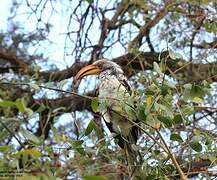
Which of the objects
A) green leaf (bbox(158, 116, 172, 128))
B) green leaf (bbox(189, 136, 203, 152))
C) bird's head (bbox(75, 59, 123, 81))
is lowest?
green leaf (bbox(189, 136, 203, 152))

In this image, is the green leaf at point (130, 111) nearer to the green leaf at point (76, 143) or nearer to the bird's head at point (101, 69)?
the green leaf at point (76, 143)

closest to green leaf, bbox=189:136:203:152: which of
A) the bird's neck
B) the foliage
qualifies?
the foliage

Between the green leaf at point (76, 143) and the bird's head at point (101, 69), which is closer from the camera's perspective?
the green leaf at point (76, 143)

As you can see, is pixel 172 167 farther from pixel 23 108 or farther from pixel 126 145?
pixel 23 108

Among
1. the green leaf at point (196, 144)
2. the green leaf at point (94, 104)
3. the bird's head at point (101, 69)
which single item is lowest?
the green leaf at point (196, 144)

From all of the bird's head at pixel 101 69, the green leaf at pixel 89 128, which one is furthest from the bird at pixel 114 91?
the green leaf at pixel 89 128

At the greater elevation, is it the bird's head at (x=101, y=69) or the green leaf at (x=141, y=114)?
the bird's head at (x=101, y=69)

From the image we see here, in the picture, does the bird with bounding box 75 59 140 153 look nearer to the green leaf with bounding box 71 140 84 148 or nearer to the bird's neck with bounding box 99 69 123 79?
the bird's neck with bounding box 99 69 123 79

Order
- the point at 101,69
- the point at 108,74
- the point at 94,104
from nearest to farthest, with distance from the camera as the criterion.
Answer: the point at 94,104 → the point at 108,74 → the point at 101,69

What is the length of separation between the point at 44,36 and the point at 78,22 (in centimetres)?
42

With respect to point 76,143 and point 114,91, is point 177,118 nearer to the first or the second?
point 76,143

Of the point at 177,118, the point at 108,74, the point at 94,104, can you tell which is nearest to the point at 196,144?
the point at 177,118

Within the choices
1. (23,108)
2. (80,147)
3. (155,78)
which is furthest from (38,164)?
(155,78)

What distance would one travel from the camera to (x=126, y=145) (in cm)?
222
